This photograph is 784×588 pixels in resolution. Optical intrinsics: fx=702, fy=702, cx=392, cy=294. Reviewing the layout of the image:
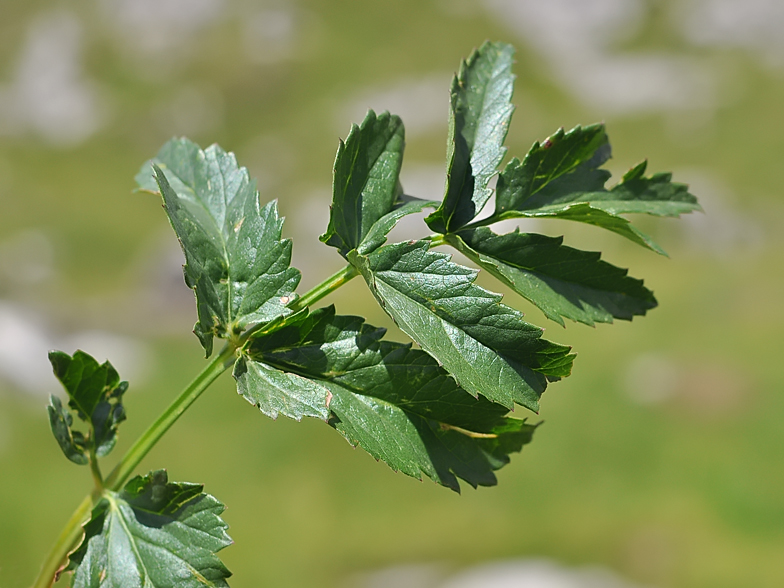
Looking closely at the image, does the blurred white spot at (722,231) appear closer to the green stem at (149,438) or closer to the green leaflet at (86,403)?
the green stem at (149,438)

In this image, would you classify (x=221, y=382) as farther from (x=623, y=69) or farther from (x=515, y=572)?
(x=623, y=69)

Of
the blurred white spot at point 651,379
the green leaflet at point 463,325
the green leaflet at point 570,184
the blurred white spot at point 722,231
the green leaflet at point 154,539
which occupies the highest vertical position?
the blurred white spot at point 722,231

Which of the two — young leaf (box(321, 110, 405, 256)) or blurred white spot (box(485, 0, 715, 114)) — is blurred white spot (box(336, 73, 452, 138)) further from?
young leaf (box(321, 110, 405, 256))

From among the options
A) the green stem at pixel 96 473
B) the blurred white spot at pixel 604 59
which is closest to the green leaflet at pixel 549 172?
the green stem at pixel 96 473

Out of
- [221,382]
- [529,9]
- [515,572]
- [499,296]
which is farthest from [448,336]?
[529,9]

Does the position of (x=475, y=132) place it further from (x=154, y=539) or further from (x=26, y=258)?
(x=26, y=258)

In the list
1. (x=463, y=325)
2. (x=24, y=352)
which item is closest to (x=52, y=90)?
(x=24, y=352)
